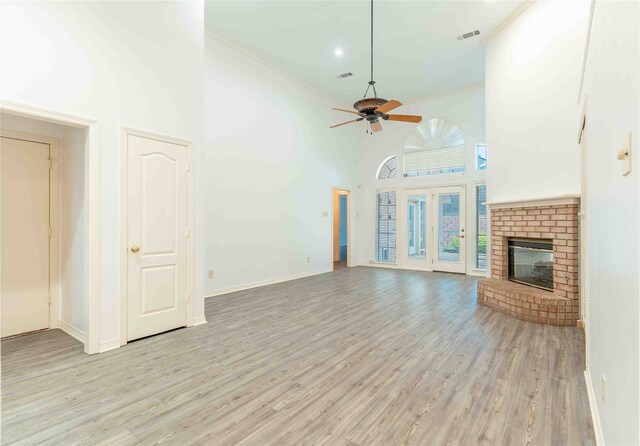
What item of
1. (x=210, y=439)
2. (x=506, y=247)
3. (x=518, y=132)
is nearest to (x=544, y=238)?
(x=506, y=247)

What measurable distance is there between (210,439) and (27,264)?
3.10m

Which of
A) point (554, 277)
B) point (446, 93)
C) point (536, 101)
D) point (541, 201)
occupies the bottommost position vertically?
point (554, 277)

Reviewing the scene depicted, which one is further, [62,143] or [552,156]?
[552,156]

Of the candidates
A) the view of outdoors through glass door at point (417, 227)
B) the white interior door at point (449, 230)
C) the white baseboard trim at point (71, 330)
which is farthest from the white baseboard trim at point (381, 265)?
the white baseboard trim at point (71, 330)

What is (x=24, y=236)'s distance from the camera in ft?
10.9

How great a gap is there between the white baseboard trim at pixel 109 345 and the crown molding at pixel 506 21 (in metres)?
6.73

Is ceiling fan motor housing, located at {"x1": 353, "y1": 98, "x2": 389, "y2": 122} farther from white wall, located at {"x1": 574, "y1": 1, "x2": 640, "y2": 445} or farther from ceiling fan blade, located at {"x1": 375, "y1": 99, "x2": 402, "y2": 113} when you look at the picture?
white wall, located at {"x1": 574, "y1": 1, "x2": 640, "y2": 445}

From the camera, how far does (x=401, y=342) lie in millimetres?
3143

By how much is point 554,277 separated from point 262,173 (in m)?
4.88

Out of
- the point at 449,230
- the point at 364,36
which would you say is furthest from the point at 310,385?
the point at 449,230

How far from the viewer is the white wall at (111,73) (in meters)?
2.53

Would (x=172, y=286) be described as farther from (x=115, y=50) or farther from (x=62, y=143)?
(x=115, y=50)

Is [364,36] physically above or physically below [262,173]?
above

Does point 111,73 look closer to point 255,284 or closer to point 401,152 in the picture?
point 255,284
